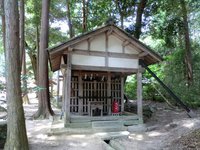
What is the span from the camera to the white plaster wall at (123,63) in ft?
29.0

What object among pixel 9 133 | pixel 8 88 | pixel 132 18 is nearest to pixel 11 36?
pixel 8 88

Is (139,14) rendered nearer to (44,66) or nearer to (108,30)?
(108,30)

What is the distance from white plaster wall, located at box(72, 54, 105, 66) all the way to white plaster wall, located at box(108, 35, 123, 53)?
2.18 feet

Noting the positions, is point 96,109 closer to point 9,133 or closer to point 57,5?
point 9,133

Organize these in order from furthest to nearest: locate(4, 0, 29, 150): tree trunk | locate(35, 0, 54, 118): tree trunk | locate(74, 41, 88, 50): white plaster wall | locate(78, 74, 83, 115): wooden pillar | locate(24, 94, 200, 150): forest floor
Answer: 1. locate(35, 0, 54, 118): tree trunk
2. locate(78, 74, 83, 115): wooden pillar
3. locate(74, 41, 88, 50): white plaster wall
4. locate(24, 94, 200, 150): forest floor
5. locate(4, 0, 29, 150): tree trunk

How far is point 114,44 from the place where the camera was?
29.6 feet

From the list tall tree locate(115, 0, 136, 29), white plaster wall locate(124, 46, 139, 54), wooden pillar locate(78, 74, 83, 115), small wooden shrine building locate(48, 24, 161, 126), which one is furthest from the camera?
tall tree locate(115, 0, 136, 29)

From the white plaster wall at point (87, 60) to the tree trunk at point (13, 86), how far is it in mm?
3379

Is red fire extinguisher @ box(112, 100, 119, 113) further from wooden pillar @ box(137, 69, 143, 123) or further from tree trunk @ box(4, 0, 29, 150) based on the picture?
tree trunk @ box(4, 0, 29, 150)

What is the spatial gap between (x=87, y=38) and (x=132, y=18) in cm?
819

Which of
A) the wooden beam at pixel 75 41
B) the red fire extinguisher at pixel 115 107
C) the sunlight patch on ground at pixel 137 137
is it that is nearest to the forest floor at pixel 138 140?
the sunlight patch on ground at pixel 137 137

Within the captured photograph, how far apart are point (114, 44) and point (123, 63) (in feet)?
3.17

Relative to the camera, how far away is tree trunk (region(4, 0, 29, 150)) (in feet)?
16.3

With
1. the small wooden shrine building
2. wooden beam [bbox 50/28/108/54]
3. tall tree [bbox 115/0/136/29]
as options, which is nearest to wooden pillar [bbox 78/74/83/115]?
the small wooden shrine building
